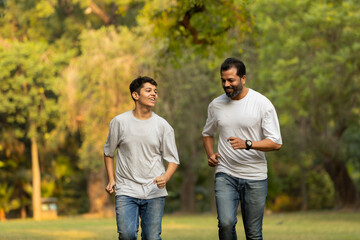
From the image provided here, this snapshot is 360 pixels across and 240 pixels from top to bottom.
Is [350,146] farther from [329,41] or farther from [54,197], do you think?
[54,197]

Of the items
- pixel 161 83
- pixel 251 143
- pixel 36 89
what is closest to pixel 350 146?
pixel 161 83

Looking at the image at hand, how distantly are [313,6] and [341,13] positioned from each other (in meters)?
1.59

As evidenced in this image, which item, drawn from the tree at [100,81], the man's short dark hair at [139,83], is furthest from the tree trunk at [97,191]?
the man's short dark hair at [139,83]

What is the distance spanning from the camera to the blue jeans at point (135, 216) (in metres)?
7.13

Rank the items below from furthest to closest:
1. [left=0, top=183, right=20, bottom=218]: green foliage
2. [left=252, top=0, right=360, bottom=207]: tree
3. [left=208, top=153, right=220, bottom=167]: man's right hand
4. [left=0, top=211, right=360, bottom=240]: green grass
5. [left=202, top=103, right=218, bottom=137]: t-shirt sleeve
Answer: [left=0, top=183, right=20, bottom=218]: green foliage < [left=252, top=0, right=360, bottom=207]: tree < [left=0, top=211, right=360, bottom=240]: green grass < [left=202, top=103, right=218, bottom=137]: t-shirt sleeve < [left=208, top=153, right=220, bottom=167]: man's right hand

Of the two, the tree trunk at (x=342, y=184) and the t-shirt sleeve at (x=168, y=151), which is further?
the tree trunk at (x=342, y=184)

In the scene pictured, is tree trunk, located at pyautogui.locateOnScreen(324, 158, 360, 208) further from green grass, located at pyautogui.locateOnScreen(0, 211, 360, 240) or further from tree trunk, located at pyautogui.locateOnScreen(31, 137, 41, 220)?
tree trunk, located at pyautogui.locateOnScreen(31, 137, 41, 220)

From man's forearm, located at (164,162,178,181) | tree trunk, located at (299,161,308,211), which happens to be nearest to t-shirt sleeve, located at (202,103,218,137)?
man's forearm, located at (164,162,178,181)

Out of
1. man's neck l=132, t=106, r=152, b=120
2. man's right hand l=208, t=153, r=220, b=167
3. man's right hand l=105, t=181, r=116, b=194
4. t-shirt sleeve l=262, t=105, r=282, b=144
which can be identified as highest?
man's neck l=132, t=106, r=152, b=120

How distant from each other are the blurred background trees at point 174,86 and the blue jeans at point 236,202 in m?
6.67

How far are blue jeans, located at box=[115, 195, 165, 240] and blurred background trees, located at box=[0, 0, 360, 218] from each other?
6.93m

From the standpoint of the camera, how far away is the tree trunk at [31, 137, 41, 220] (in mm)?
35594

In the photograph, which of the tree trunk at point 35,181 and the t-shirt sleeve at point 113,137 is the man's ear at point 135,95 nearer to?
the t-shirt sleeve at point 113,137

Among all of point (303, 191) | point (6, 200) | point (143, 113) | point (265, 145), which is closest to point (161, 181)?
point (143, 113)
